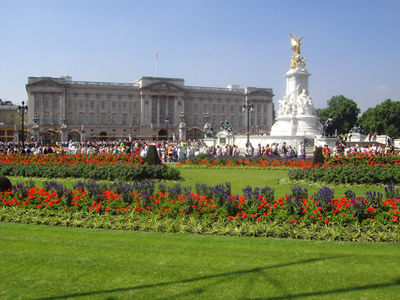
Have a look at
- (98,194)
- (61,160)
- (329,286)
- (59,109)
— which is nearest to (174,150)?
(61,160)

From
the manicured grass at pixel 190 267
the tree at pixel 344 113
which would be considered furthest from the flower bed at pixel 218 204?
the tree at pixel 344 113

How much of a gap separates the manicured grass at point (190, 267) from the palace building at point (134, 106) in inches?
2824

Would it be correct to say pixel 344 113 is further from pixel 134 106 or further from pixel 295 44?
pixel 295 44

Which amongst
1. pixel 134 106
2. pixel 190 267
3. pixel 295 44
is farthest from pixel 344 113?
pixel 190 267

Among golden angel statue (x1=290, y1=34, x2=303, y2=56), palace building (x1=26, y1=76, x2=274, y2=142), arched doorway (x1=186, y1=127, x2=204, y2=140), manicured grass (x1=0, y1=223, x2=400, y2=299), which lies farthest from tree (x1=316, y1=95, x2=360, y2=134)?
manicured grass (x1=0, y1=223, x2=400, y2=299)

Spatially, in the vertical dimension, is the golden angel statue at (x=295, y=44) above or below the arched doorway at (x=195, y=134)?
above

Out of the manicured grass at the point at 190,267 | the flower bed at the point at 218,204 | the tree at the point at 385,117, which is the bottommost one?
the manicured grass at the point at 190,267

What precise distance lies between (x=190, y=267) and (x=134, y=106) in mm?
84001

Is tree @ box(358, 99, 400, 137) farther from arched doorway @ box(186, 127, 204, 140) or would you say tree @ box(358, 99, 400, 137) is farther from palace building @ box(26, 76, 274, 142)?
arched doorway @ box(186, 127, 204, 140)

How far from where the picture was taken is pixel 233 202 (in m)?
8.12

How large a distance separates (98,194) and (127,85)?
80654 millimetres

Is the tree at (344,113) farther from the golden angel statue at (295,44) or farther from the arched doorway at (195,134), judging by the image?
the golden angel statue at (295,44)

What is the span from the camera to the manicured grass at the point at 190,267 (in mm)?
4711

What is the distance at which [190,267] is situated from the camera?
546 centimetres
